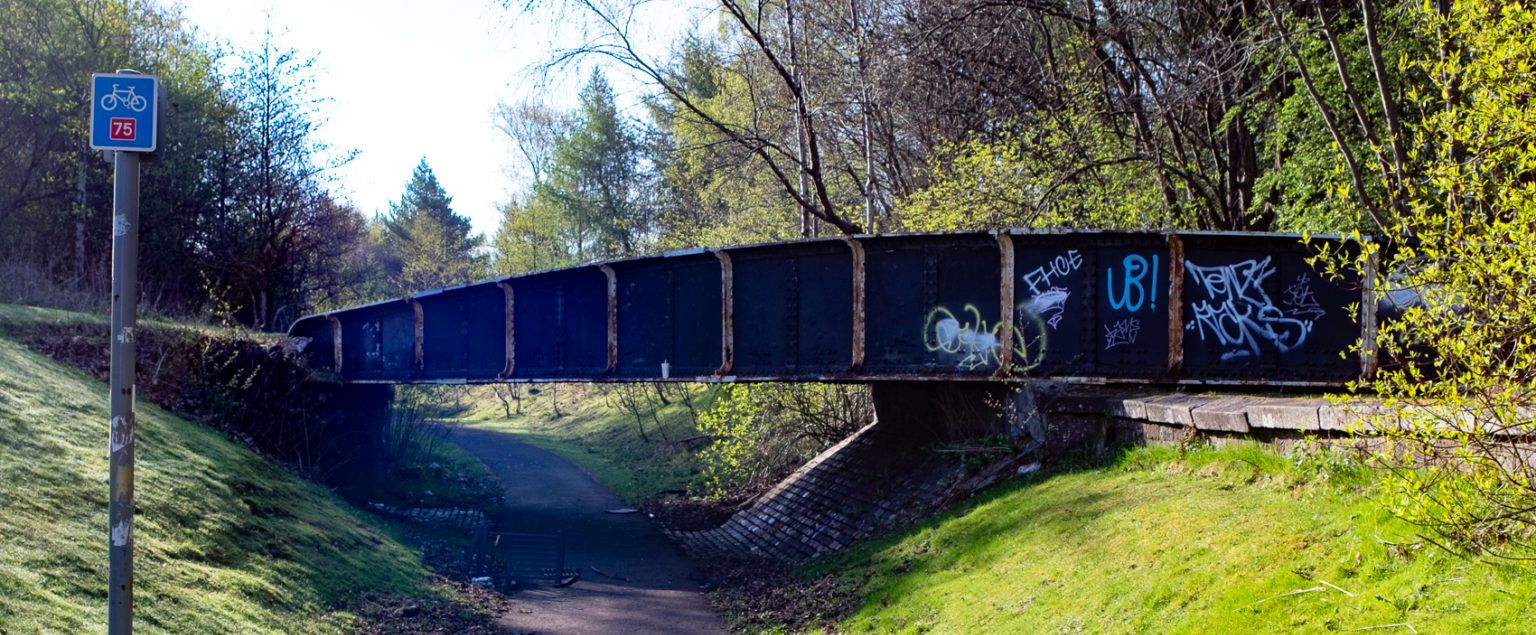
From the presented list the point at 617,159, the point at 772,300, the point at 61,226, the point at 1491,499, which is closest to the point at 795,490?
the point at 772,300

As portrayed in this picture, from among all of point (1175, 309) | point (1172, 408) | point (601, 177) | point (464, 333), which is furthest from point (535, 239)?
point (1172, 408)

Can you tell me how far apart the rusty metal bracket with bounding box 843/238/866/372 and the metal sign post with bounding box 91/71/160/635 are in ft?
34.4

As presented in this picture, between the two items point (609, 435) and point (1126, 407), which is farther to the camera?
point (609, 435)

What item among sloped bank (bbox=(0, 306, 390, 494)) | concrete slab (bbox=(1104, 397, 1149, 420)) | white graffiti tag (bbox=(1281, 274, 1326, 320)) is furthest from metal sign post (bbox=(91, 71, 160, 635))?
sloped bank (bbox=(0, 306, 390, 494))

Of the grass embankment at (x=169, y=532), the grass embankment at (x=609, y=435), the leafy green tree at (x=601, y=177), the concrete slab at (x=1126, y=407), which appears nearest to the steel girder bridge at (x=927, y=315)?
the concrete slab at (x=1126, y=407)

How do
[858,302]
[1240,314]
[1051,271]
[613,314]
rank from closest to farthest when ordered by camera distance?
[1240,314]
[1051,271]
[858,302]
[613,314]

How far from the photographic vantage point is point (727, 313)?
1661 cm

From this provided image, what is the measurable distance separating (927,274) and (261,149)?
2346 cm

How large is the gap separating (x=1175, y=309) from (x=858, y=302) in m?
4.11

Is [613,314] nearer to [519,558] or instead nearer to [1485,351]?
[519,558]

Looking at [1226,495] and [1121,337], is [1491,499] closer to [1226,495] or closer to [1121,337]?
[1226,495]

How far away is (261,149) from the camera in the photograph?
1239 inches

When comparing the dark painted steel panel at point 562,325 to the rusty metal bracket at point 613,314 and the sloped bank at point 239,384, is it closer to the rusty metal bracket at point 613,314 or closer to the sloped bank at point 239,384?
the rusty metal bracket at point 613,314

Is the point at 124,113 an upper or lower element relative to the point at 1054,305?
upper
